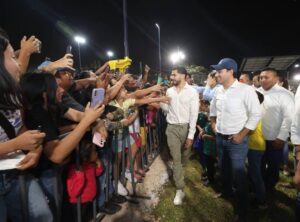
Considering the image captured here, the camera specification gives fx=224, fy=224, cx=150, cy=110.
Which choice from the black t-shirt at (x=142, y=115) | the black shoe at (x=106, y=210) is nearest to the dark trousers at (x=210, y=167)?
the black t-shirt at (x=142, y=115)

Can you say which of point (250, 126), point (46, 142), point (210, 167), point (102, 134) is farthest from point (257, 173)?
point (46, 142)

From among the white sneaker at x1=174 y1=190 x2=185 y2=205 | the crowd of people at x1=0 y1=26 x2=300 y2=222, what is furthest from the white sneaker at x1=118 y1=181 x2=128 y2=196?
the white sneaker at x1=174 y1=190 x2=185 y2=205

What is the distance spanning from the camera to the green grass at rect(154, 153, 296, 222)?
387 cm

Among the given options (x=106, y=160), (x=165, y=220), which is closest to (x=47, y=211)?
(x=106, y=160)

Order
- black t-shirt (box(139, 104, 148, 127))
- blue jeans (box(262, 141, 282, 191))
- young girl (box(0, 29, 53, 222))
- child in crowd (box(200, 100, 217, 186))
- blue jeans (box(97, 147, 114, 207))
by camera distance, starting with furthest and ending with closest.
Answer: black t-shirt (box(139, 104, 148, 127)) < child in crowd (box(200, 100, 217, 186)) < blue jeans (box(262, 141, 282, 191)) < blue jeans (box(97, 147, 114, 207)) < young girl (box(0, 29, 53, 222))

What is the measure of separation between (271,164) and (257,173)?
0.50 m

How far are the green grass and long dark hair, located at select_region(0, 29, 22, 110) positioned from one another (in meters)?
3.09

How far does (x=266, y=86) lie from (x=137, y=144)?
292 centimetres

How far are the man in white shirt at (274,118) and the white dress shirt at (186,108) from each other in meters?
1.29

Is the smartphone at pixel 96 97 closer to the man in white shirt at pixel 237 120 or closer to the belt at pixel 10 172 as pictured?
the belt at pixel 10 172

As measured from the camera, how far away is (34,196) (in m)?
2.03

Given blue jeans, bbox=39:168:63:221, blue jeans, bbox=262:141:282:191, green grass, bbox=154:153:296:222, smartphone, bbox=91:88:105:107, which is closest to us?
blue jeans, bbox=39:168:63:221

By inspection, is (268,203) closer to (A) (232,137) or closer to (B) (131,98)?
(A) (232,137)

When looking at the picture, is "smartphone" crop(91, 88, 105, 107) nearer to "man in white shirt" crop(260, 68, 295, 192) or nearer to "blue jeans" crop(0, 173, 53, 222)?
"blue jeans" crop(0, 173, 53, 222)
